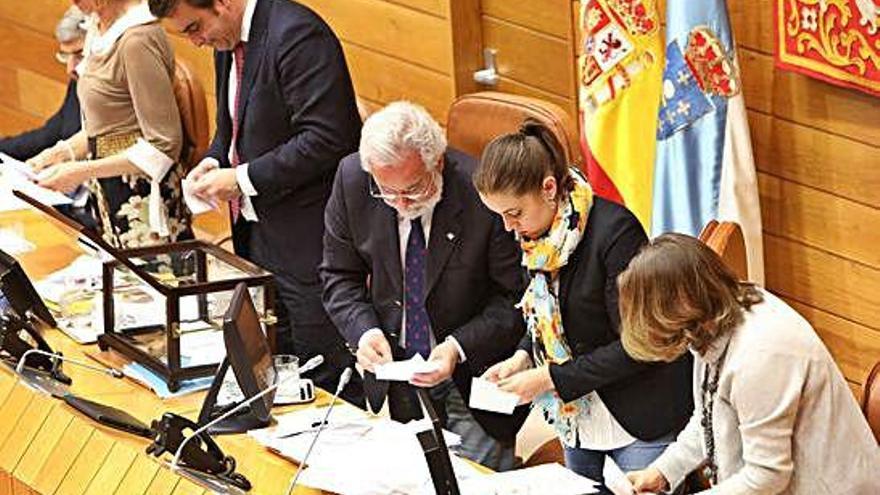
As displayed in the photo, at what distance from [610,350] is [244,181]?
1.40 metres

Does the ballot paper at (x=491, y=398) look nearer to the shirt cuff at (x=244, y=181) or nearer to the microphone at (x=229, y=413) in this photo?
the microphone at (x=229, y=413)

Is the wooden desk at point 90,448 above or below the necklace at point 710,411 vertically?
below

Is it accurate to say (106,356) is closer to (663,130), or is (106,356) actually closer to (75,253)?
(75,253)

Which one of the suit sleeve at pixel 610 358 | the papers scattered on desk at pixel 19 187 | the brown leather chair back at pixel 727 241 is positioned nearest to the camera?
the suit sleeve at pixel 610 358

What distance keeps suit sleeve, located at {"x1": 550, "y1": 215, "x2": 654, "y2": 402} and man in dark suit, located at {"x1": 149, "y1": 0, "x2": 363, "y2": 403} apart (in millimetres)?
1014

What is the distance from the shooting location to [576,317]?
446 centimetres

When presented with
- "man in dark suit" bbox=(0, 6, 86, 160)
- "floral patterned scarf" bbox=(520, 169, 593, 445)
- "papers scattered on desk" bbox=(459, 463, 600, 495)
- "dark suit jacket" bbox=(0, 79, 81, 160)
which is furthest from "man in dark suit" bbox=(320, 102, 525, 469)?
"dark suit jacket" bbox=(0, 79, 81, 160)

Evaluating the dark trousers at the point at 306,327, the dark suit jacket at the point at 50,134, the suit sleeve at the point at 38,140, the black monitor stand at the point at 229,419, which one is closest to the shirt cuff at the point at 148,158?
the dark trousers at the point at 306,327

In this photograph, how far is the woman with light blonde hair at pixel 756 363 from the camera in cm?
360

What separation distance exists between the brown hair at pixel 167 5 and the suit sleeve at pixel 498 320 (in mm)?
1060

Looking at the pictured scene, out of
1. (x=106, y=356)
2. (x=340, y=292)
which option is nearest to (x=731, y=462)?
(x=340, y=292)

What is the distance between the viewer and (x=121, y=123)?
19.6ft

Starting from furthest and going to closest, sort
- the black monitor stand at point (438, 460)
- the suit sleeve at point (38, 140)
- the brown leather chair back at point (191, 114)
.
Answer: the suit sleeve at point (38, 140) < the brown leather chair back at point (191, 114) < the black monitor stand at point (438, 460)

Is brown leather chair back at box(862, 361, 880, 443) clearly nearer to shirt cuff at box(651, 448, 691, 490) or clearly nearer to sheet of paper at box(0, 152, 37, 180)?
shirt cuff at box(651, 448, 691, 490)
